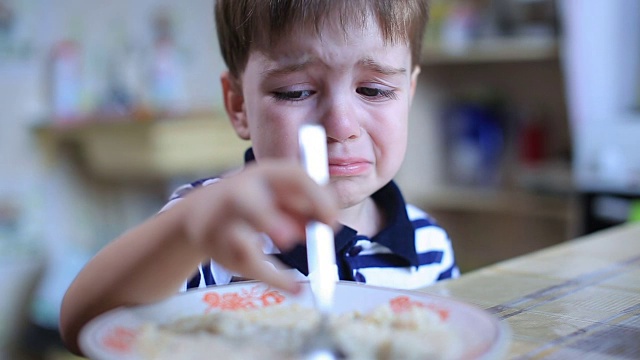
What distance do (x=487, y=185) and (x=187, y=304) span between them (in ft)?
7.74

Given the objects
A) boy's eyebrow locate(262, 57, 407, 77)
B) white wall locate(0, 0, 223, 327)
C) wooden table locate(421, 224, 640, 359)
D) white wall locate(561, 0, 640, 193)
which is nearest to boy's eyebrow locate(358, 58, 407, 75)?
boy's eyebrow locate(262, 57, 407, 77)

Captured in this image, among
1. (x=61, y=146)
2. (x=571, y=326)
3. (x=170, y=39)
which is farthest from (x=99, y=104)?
(x=571, y=326)

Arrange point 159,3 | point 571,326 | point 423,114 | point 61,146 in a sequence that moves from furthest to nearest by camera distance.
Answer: point 423,114, point 159,3, point 61,146, point 571,326

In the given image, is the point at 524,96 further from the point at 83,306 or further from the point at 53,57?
the point at 83,306

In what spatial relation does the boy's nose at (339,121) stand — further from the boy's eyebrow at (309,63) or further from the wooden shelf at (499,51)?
the wooden shelf at (499,51)

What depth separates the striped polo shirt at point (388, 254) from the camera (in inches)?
33.3

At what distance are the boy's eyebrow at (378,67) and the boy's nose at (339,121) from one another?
54mm

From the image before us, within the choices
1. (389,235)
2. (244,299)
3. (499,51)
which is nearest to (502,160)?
(499,51)

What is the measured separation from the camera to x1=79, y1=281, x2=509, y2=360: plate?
0.44 m

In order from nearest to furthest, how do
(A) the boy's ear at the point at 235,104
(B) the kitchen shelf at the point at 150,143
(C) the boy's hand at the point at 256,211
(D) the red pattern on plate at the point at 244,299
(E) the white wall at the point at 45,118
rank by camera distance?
(C) the boy's hand at the point at 256,211, (D) the red pattern on plate at the point at 244,299, (A) the boy's ear at the point at 235,104, (B) the kitchen shelf at the point at 150,143, (E) the white wall at the point at 45,118

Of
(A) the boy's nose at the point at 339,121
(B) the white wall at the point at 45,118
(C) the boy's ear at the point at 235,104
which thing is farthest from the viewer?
(B) the white wall at the point at 45,118

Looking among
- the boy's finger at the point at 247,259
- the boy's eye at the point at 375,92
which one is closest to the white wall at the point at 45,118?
the boy's eye at the point at 375,92

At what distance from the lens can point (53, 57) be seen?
2396 mm

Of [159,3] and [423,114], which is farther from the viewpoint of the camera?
[423,114]
